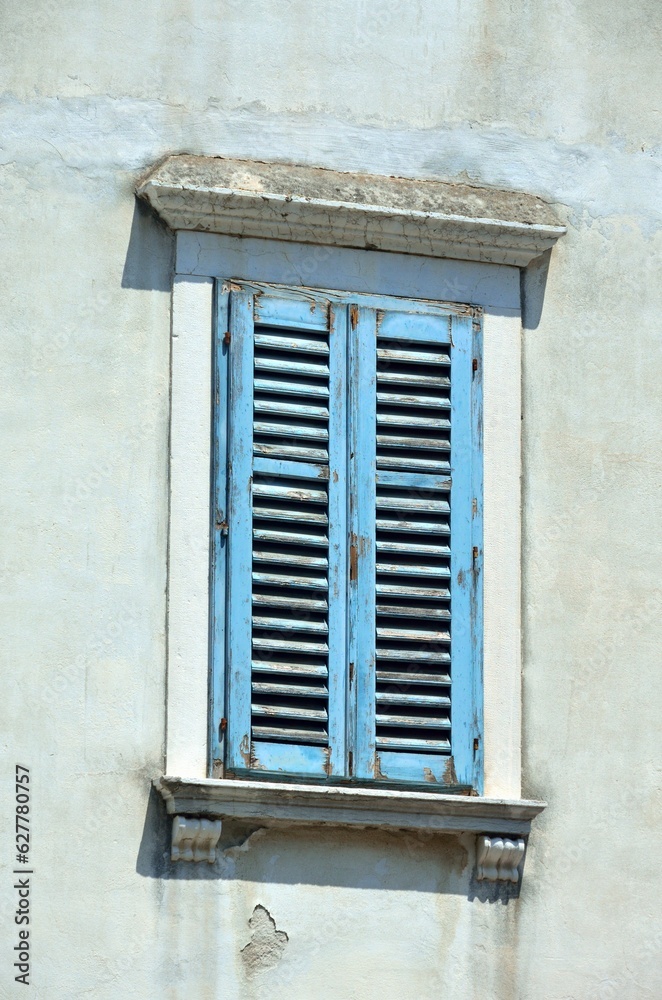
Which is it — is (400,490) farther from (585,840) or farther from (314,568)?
(585,840)

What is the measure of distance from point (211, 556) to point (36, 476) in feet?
2.39

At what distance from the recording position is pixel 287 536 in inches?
369

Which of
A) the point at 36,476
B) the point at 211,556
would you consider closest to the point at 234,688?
the point at 211,556

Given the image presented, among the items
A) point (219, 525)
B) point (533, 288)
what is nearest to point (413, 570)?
point (219, 525)

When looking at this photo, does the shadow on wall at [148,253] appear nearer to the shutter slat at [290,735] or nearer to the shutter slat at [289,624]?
the shutter slat at [289,624]

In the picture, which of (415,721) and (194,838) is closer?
(194,838)

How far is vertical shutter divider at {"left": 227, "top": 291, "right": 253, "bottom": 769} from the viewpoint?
913cm

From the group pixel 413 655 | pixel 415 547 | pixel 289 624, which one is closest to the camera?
pixel 289 624

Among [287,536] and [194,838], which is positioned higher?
[287,536]

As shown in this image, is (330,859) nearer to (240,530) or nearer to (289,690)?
(289,690)

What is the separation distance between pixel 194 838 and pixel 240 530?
120cm

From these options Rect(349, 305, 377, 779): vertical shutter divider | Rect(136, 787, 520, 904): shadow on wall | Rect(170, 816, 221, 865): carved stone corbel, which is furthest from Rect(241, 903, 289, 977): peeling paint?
Rect(349, 305, 377, 779): vertical shutter divider

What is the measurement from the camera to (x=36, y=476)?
920 centimetres

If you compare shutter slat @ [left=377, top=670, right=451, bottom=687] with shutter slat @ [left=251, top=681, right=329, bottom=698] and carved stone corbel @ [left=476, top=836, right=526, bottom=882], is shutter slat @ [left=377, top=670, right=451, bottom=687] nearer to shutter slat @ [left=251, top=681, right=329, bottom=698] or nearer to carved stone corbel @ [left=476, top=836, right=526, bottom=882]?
shutter slat @ [left=251, top=681, right=329, bottom=698]
